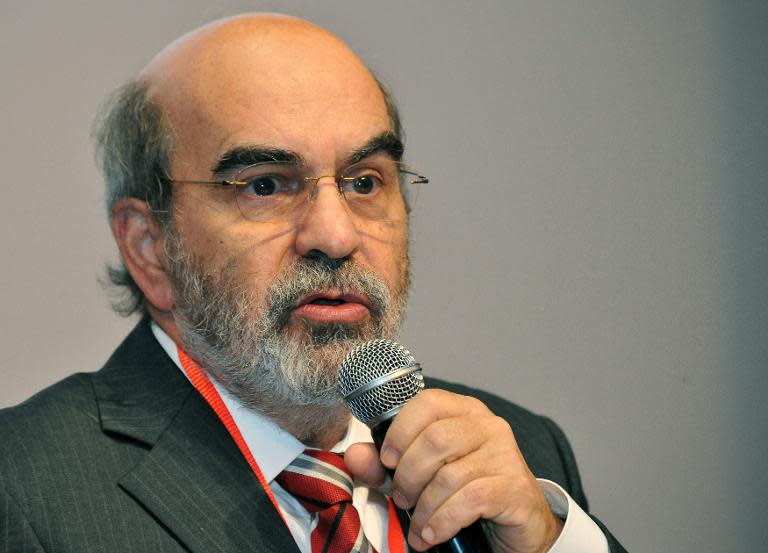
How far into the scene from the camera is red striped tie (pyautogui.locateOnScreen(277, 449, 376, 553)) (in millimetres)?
2068

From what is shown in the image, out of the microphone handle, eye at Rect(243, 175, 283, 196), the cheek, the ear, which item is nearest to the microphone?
the microphone handle

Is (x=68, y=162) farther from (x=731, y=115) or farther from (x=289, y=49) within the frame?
(x=731, y=115)

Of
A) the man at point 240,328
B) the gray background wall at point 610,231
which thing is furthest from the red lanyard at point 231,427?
the gray background wall at point 610,231

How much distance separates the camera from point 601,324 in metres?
3.53

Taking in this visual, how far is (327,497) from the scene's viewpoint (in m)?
2.13

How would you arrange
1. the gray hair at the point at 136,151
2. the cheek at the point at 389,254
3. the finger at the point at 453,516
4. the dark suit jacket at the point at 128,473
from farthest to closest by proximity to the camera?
1. the gray hair at the point at 136,151
2. the cheek at the point at 389,254
3. the dark suit jacket at the point at 128,473
4. the finger at the point at 453,516

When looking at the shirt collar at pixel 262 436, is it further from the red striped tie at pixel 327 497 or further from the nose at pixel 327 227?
the nose at pixel 327 227

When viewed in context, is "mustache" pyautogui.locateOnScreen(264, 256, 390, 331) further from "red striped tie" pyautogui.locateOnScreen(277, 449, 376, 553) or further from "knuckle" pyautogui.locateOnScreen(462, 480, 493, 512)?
"knuckle" pyautogui.locateOnScreen(462, 480, 493, 512)

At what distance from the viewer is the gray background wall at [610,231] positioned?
3.44m

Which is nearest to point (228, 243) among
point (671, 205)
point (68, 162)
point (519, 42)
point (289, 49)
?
point (289, 49)

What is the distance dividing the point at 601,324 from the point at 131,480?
6.79 ft

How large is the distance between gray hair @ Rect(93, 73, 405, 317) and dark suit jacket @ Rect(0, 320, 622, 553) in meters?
0.41

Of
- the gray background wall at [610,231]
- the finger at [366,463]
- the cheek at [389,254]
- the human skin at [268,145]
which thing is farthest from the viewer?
the gray background wall at [610,231]

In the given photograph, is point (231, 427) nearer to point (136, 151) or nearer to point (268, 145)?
point (268, 145)
